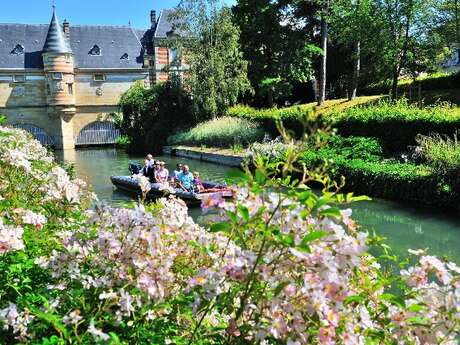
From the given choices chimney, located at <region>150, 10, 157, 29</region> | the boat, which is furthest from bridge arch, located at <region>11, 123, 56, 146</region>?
the boat

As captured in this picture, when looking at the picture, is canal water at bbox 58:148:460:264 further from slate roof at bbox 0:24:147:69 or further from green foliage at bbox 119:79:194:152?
slate roof at bbox 0:24:147:69

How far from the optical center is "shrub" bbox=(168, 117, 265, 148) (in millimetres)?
28734

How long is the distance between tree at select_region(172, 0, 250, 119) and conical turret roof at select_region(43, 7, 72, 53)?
1313 centimetres

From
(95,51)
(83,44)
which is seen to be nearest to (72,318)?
(95,51)

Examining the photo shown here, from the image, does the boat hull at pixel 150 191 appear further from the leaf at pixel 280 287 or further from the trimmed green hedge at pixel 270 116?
the leaf at pixel 280 287

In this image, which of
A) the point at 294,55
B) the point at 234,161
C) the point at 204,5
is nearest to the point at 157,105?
the point at 204,5

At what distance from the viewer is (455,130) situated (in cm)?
1733

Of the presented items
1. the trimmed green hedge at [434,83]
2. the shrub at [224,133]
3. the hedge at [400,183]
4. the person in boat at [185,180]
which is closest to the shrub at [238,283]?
the hedge at [400,183]

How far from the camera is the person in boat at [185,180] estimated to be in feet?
51.5

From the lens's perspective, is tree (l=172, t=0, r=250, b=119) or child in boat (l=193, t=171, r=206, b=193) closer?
child in boat (l=193, t=171, r=206, b=193)

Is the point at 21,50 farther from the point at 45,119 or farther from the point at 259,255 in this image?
the point at 259,255

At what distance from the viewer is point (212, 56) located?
31375 mm

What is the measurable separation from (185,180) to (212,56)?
55.9ft

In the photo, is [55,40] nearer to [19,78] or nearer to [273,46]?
[19,78]
